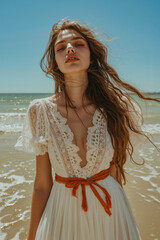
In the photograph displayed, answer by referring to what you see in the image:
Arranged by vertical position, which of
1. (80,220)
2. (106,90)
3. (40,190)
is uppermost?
(106,90)

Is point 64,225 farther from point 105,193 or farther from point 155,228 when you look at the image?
point 155,228

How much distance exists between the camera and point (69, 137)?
1500 millimetres

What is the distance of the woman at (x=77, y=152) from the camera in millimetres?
1427

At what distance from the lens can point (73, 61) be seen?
1633 mm

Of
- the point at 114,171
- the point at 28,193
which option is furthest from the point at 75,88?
the point at 28,193

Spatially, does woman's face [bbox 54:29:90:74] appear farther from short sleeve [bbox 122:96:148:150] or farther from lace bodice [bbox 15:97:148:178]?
short sleeve [bbox 122:96:148:150]

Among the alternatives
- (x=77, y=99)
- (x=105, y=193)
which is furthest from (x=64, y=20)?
(x=105, y=193)

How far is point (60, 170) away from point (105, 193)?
1.18 feet

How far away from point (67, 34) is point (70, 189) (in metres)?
1.26

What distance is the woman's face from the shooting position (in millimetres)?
1632

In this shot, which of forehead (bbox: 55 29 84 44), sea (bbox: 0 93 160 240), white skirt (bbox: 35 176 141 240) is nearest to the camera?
white skirt (bbox: 35 176 141 240)

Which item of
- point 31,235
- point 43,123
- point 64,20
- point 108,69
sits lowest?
point 31,235

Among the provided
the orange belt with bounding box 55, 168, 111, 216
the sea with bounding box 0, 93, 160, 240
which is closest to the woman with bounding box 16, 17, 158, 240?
the orange belt with bounding box 55, 168, 111, 216

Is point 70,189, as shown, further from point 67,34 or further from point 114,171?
point 67,34
